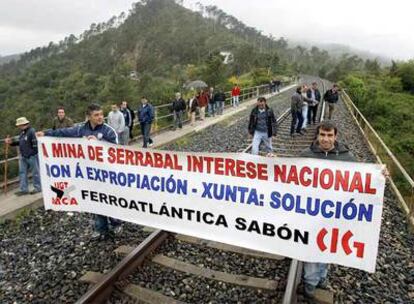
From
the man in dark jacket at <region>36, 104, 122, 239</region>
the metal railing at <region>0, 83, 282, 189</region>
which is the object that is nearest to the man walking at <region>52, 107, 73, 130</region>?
the metal railing at <region>0, 83, 282, 189</region>

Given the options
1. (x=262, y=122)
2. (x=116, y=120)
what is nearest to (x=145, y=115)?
(x=116, y=120)

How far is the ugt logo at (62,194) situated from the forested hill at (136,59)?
173ft

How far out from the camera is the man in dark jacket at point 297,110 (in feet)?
41.8

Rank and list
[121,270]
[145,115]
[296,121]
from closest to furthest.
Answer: [121,270] → [145,115] → [296,121]

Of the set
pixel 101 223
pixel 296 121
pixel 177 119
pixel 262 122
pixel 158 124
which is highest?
pixel 262 122

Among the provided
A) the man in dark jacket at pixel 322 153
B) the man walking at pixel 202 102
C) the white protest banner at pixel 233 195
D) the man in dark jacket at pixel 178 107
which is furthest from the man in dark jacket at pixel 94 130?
the man walking at pixel 202 102

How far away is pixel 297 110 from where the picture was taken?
1305 cm

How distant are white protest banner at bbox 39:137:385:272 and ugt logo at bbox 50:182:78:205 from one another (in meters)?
0.01

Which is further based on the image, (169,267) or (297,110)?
(297,110)

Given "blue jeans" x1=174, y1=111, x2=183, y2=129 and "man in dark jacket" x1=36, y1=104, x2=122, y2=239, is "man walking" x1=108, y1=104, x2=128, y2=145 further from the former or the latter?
"blue jeans" x1=174, y1=111, x2=183, y2=129

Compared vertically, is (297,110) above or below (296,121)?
above

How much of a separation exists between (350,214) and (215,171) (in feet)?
5.05

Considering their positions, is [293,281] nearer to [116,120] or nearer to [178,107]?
[116,120]

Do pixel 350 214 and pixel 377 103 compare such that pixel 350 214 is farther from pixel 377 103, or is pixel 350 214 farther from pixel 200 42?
pixel 200 42
